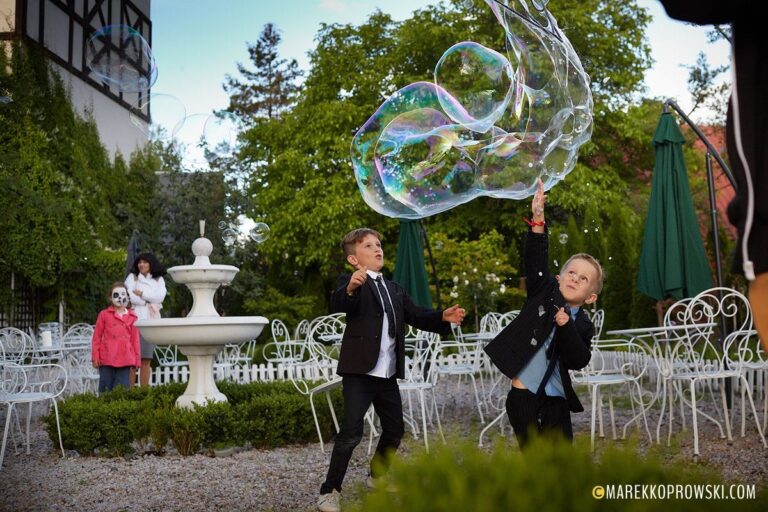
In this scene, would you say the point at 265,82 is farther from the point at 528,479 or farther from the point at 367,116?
the point at 528,479

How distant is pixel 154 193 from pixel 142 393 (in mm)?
13927

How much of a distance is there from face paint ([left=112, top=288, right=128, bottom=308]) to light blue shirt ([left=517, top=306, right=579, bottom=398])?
568cm

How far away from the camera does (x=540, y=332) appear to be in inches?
143

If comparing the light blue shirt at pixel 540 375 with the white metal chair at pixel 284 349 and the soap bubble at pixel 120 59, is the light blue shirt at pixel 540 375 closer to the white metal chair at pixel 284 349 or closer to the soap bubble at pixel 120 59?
the white metal chair at pixel 284 349

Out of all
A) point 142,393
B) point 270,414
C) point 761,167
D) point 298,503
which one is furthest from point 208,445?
point 761,167

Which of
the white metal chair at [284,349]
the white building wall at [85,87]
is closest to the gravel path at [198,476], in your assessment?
the white metal chair at [284,349]

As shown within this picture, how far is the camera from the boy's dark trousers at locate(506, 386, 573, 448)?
352 cm

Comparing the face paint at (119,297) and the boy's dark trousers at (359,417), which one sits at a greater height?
the face paint at (119,297)

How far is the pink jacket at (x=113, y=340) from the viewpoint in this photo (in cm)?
803

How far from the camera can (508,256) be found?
19516mm

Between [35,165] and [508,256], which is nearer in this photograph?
[35,165]

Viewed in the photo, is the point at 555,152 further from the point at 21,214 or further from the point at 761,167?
the point at 21,214

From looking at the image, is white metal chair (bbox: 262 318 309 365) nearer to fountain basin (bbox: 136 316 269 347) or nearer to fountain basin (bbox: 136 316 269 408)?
fountain basin (bbox: 136 316 269 408)

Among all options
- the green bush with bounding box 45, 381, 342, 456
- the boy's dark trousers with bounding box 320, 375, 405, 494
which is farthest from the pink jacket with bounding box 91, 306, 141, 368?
the boy's dark trousers with bounding box 320, 375, 405, 494
